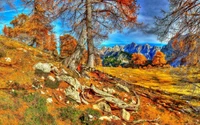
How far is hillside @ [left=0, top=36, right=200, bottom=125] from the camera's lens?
23.3ft

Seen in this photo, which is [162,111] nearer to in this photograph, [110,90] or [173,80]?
[110,90]

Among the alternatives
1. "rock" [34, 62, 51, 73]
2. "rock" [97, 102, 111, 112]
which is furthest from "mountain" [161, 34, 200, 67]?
"rock" [34, 62, 51, 73]

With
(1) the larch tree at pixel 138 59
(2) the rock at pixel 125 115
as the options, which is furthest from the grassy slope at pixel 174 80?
(1) the larch tree at pixel 138 59

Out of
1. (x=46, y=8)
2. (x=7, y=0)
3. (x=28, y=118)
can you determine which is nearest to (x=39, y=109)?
(x=28, y=118)

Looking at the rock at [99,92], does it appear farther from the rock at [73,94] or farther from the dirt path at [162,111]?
the dirt path at [162,111]

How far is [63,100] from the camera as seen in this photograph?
27.7ft

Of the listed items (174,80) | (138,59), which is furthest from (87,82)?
(138,59)

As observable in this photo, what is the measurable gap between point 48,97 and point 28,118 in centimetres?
149

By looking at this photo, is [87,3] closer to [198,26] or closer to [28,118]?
[198,26]

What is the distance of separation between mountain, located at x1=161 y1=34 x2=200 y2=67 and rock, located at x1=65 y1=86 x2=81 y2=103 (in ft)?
18.6

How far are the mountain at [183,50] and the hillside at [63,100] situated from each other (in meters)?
2.39

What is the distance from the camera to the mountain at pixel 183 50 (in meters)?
10.9

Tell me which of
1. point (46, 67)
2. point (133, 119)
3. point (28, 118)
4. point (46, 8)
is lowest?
point (133, 119)

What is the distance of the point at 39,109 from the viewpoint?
288 inches
